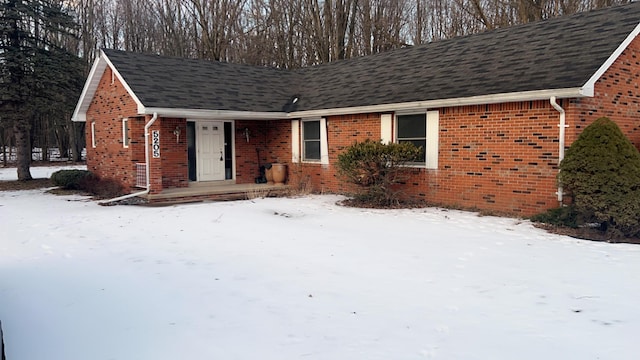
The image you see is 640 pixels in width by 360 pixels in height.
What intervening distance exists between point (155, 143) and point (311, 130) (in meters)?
4.76

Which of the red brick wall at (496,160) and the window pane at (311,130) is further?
the window pane at (311,130)

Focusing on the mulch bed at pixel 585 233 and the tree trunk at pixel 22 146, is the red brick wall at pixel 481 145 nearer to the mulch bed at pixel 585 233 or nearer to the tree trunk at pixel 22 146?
the mulch bed at pixel 585 233

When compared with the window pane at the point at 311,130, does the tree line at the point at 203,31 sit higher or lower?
higher

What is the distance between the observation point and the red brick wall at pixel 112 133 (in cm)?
1353

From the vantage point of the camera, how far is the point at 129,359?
357cm

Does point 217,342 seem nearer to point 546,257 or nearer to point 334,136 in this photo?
point 546,257

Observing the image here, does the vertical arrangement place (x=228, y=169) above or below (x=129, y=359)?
above

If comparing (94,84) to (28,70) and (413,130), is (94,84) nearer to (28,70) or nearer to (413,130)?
(28,70)

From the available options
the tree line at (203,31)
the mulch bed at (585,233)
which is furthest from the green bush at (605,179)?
the tree line at (203,31)

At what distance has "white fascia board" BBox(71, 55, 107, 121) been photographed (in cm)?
1460

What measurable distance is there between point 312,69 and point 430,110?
7.90 m

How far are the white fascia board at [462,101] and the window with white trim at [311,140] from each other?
687mm

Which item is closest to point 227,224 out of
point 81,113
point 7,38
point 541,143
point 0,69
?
point 541,143

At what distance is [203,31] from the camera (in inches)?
1105
